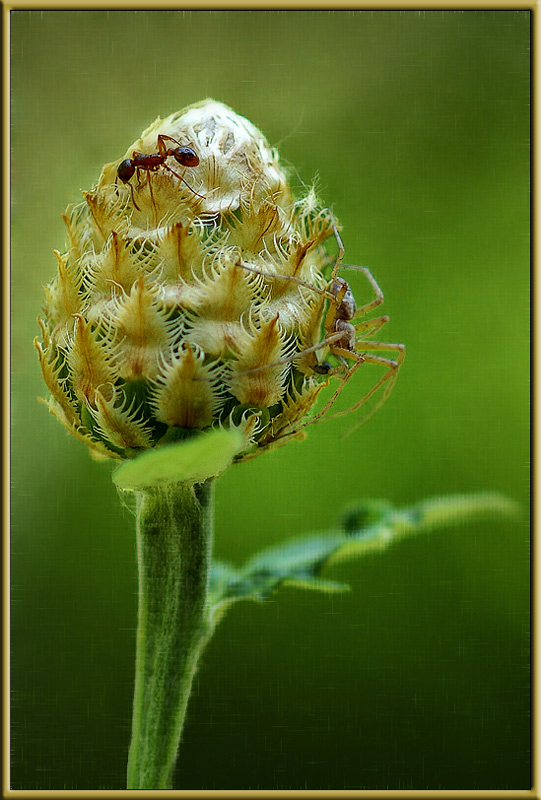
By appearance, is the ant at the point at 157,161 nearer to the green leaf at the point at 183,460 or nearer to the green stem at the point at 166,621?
the green leaf at the point at 183,460

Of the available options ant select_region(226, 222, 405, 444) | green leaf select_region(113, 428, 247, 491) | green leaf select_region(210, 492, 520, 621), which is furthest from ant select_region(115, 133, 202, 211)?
green leaf select_region(210, 492, 520, 621)

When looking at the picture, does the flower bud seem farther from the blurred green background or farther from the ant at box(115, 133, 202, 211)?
the blurred green background

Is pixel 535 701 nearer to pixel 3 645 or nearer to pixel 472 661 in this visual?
pixel 472 661

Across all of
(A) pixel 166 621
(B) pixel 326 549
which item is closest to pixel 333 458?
(B) pixel 326 549

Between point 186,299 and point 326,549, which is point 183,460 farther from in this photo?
point 326,549

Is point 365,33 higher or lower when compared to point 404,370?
higher

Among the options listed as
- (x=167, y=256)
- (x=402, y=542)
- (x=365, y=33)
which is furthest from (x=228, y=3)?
Result: (x=402, y=542)
